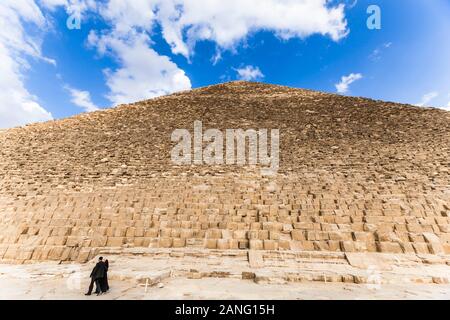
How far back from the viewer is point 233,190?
401 inches

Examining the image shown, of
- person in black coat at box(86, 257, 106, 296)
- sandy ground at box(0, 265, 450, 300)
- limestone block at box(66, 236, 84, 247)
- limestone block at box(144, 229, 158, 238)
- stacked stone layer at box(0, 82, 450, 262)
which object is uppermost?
stacked stone layer at box(0, 82, 450, 262)

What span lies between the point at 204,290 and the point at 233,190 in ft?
16.1

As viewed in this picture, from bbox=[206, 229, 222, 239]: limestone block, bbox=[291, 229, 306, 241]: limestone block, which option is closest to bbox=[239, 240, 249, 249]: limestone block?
bbox=[206, 229, 222, 239]: limestone block

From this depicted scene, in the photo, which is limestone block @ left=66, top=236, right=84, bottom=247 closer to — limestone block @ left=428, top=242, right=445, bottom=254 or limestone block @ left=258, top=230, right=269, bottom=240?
limestone block @ left=258, top=230, right=269, bottom=240

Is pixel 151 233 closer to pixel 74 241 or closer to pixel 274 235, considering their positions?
pixel 74 241

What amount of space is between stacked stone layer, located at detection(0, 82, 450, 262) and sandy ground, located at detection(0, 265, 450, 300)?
5.53 feet

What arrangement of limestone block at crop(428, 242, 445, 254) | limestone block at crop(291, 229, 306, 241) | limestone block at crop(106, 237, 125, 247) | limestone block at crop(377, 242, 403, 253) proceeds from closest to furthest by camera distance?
limestone block at crop(428, 242, 445, 254)
limestone block at crop(377, 242, 403, 253)
limestone block at crop(291, 229, 306, 241)
limestone block at crop(106, 237, 125, 247)

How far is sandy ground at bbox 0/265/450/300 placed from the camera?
17.0 ft

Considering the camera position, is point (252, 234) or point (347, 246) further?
point (252, 234)

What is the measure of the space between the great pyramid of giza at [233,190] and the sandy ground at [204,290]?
1593mm

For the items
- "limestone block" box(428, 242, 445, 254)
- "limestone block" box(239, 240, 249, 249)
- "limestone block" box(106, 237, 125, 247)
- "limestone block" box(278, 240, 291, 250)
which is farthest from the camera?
"limestone block" box(106, 237, 125, 247)

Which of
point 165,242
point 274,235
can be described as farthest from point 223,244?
point 165,242

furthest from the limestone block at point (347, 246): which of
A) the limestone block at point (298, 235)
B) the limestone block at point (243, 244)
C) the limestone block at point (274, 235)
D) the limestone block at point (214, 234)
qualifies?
the limestone block at point (214, 234)
